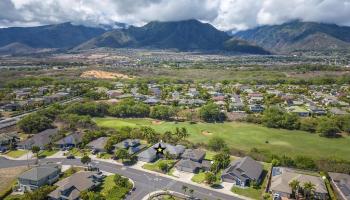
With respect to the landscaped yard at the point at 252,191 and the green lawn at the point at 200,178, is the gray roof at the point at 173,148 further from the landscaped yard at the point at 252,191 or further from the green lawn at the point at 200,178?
the landscaped yard at the point at 252,191

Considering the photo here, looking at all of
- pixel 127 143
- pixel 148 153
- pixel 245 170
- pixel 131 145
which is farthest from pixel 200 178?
pixel 127 143

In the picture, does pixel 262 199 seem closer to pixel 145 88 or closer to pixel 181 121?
pixel 181 121

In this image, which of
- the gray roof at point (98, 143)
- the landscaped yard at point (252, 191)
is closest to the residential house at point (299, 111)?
the landscaped yard at point (252, 191)

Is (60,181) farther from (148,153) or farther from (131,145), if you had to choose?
(131,145)

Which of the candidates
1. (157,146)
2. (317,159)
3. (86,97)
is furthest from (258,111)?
(86,97)

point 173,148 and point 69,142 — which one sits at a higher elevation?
point 173,148

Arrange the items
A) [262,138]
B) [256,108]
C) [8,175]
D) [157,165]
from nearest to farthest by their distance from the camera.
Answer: [8,175] → [157,165] → [262,138] → [256,108]
